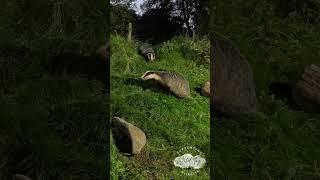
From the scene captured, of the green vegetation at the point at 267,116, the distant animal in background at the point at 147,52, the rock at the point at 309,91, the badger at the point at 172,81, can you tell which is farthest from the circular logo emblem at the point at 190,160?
the rock at the point at 309,91

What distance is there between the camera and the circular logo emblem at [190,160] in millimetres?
3135

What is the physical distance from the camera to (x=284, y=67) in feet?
16.2

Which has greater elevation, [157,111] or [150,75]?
[150,75]

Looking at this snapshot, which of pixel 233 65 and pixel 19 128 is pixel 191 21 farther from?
pixel 19 128

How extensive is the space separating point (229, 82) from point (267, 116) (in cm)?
43

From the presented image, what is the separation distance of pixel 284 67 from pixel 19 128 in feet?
8.86

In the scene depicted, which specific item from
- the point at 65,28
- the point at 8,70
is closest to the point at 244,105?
the point at 65,28

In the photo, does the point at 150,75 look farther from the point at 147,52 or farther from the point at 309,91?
the point at 309,91

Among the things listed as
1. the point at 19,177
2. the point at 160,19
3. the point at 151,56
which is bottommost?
the point at 19,177

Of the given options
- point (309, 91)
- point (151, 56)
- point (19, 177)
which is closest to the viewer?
point (19, 177)

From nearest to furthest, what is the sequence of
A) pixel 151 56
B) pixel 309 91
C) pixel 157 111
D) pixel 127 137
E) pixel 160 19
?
pixel 127 137, pixel 160 19, pixel 157 111, pixel 151 56, pixel 309 91

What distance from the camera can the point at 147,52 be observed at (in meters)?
3.61

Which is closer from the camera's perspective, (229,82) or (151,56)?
(151,56)

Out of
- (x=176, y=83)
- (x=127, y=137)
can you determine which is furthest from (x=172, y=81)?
(x=127, y=137)
